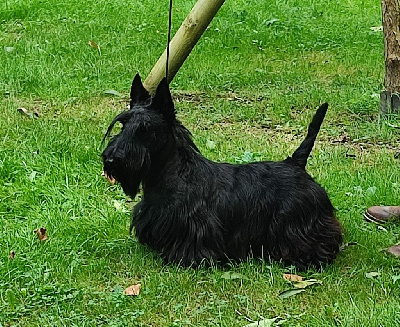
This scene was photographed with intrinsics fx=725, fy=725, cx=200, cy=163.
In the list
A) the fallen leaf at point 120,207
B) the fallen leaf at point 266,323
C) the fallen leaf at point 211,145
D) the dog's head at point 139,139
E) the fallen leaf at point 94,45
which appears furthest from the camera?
the fallen leaf at point 94,45

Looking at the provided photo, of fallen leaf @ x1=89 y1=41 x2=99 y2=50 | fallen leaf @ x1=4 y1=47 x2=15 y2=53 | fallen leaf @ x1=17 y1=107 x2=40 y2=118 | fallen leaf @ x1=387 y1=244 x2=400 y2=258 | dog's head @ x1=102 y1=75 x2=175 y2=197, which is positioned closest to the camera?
dog's head @ x1=102 y1=75 x2=175 y2=197

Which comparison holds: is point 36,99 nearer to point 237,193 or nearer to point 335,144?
point 335,144

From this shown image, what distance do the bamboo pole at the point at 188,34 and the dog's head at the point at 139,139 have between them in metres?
1.49

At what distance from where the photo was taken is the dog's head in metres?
3.84

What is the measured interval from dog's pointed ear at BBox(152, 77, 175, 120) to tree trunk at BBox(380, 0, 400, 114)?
11.8 ft

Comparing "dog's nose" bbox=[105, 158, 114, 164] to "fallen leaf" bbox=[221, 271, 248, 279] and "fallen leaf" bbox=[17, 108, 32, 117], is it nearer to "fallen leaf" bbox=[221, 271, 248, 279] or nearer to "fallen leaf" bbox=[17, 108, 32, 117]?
"fallen leaf" bbox=[221, 271, 248, 279]

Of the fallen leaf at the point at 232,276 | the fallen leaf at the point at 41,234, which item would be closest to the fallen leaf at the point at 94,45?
the fallen leaf at the point at 41,234

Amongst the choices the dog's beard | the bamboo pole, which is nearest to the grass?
the dog's beard

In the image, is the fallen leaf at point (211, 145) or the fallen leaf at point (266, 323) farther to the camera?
the fallen leaf at point (211, 145)

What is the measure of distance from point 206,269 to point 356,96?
13.5ft

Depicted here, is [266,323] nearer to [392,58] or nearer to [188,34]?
[188,34]

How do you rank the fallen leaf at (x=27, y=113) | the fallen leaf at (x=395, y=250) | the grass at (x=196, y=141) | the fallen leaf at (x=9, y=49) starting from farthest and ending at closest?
the fallen leaf at (x=9, y=49)
the fallen leaf at (x=27, y=113)
the fallen leaf at (x=395, y=250)
the grass at (x=196, y=141)

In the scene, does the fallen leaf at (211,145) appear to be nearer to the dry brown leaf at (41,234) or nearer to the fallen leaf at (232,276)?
the dry brown leaf at (41,234)

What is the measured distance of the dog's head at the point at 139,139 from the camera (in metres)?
3.84
